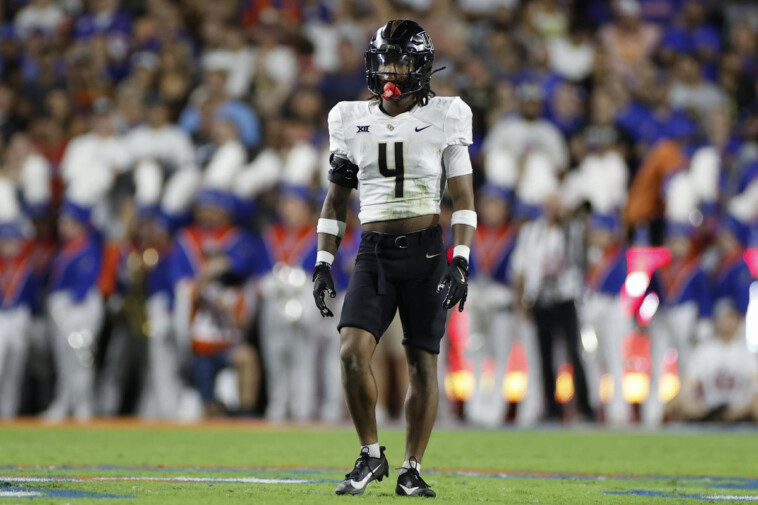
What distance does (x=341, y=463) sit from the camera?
25.6 ft

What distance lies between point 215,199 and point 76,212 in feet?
4.77

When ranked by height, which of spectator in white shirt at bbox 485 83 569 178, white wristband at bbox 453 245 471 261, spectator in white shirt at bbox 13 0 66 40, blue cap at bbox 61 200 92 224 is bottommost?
white wristband at bbox 453 245 471 261

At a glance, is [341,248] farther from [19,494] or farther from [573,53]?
[19,494]

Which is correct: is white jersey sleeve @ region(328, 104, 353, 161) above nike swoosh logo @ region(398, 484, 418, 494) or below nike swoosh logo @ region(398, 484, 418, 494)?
above

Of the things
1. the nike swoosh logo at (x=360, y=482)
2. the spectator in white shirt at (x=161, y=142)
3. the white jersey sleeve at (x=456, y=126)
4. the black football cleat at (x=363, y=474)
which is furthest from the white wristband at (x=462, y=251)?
the spectator in white shirt at (x=161, y=142)

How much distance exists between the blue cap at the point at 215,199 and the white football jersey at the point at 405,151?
22.9 feet

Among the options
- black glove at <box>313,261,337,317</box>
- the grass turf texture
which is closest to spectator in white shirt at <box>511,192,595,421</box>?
the grass turf texture

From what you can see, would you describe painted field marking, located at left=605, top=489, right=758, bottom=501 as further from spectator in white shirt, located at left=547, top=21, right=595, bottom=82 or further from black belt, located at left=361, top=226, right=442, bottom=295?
spectator in white shirt, located at left=547, top=21, right=595, bottom=82

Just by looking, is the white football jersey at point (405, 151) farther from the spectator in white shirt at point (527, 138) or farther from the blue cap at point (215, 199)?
the spectator in white shirt at point (527, 138)

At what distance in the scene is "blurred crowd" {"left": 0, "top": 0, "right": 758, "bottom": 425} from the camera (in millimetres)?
12453

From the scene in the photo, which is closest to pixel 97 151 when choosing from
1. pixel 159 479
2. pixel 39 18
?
pixel 39 18

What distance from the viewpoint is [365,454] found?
5887 millimetres

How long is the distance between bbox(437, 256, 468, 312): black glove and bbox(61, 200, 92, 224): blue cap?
26.1ft

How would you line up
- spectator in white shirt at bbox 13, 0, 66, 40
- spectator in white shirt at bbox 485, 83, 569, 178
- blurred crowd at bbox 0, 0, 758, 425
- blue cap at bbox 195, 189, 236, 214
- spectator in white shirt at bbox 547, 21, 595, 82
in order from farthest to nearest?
spectator in white shirt at bbox 13, 0, 66, 40 < spectator in white shirt at bbox 547, 21, 595, 82 < spectator in white shirt at bbox 485, 83, 569, 178 < blue cap at bbox 195, 189, 236, 214 < blurred crowd at bbox 0, 0, 758, 425
